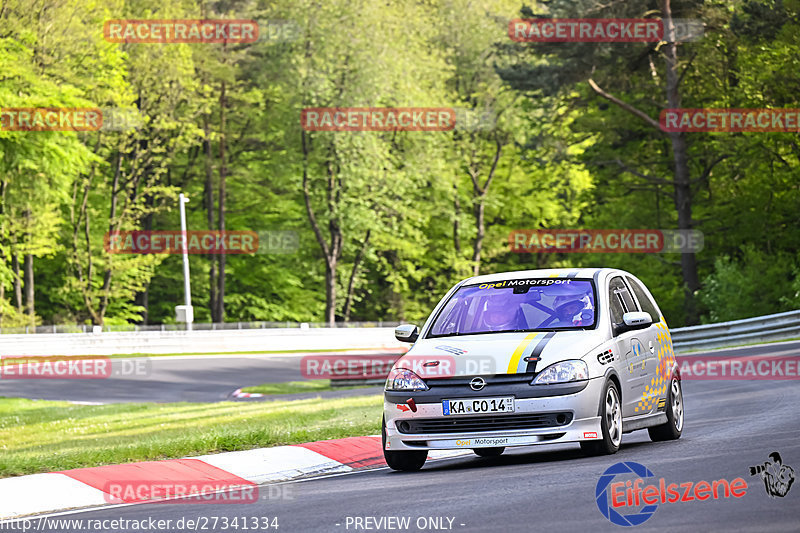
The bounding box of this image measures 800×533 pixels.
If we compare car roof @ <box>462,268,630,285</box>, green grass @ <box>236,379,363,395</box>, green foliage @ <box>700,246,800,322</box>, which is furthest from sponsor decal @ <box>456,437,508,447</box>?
green foliage @ <box>700,246,800,322</box>

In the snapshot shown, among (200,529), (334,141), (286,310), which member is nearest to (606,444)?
(200,529)

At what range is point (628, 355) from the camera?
11.7 m

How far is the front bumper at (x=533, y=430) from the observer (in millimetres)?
10375

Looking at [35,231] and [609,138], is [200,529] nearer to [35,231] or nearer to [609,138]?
[609,138]

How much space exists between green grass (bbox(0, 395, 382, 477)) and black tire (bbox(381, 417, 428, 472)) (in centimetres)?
296

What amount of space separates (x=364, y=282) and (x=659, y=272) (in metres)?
22.3

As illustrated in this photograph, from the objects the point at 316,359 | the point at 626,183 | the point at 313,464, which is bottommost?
the point at 316,359

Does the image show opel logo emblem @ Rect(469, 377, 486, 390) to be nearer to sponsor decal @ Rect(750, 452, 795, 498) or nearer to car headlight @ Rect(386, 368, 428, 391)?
car headlight @ Rect(386, 368, 428, 391)

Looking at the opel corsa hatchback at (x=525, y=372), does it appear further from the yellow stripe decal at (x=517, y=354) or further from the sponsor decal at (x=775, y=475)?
the sponsor decal at (x=775, y=475)

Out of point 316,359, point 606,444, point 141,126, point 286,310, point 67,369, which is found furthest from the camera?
point 286,310

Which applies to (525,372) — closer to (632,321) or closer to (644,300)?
(632,321)

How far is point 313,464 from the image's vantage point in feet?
40.5
